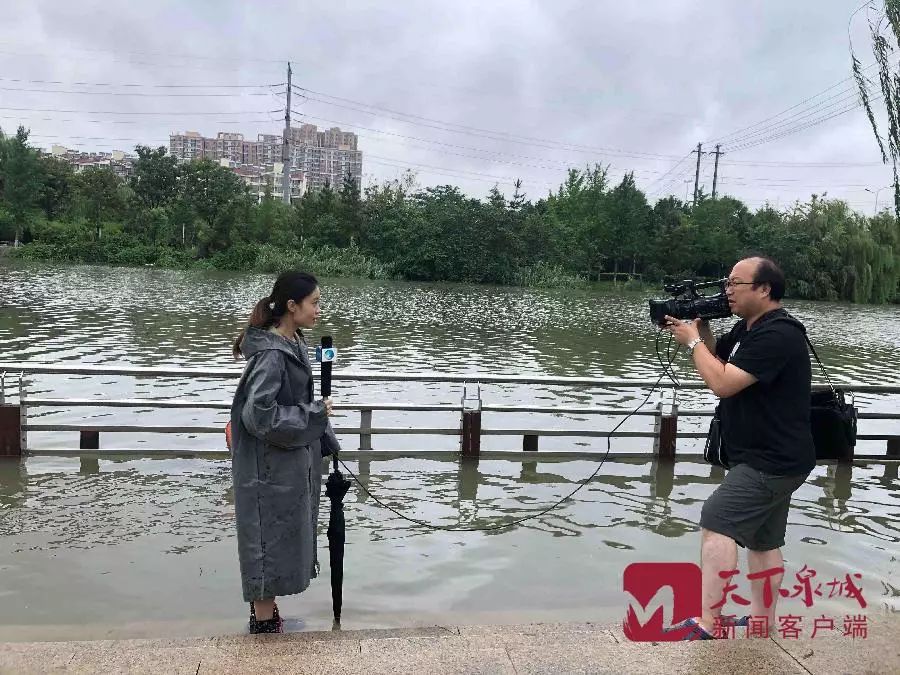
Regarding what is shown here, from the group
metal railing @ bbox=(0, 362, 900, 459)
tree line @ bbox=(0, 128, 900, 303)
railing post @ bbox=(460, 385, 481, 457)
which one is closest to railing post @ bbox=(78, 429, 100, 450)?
metal railing @ bbox=(0, 362, 900, 459)

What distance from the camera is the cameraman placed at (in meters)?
3.17

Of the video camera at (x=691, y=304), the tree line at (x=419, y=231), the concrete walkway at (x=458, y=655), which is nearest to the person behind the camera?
the concrete walkway at (x=458, y=655)

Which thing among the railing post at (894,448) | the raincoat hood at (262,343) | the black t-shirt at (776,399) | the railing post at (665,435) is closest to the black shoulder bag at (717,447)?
the black t-shirt at (776,399)

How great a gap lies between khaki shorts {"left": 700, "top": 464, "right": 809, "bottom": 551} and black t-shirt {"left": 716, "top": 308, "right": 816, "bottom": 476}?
53 mm

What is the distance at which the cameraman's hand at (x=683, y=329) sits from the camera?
3.47m

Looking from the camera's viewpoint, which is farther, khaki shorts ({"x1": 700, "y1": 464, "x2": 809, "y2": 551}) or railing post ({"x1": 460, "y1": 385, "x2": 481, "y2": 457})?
railing post ({"x1": 460, "y1": 385, "x2": 481, "y2": 457})

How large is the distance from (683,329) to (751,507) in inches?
32.2

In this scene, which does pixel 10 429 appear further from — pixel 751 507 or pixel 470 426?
pixel 751 507

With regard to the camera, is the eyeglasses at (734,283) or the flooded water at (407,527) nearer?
the eyeglasses at (734,283)

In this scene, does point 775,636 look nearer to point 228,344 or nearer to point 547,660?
point 547,660

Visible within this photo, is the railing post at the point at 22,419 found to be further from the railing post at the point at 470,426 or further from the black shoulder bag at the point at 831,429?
the black shoulder bag at the point at 831,429

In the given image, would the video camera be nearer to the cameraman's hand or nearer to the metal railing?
the cameraman's hand

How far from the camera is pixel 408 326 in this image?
21.1m

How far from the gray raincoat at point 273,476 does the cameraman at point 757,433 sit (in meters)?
1.70
